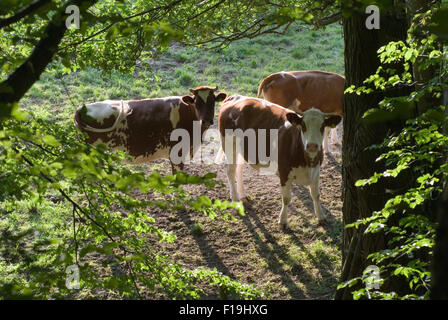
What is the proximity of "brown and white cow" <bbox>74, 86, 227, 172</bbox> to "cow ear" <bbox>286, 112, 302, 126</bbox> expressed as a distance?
1.72 m

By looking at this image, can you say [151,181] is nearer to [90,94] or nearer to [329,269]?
[329,269]

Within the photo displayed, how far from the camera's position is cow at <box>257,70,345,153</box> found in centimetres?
946

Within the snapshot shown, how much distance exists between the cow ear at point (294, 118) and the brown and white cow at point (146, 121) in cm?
172

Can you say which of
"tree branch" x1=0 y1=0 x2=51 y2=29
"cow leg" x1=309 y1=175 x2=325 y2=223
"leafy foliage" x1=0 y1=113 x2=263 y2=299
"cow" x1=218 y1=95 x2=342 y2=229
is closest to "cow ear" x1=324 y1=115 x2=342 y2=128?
"cow" x1=218 y1=95 x2=342 y2=229

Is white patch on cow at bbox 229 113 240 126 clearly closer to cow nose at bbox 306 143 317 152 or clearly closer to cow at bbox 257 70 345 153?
cow nose at bbox 306 143 317 152

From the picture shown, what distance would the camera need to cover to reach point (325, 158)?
9633mm

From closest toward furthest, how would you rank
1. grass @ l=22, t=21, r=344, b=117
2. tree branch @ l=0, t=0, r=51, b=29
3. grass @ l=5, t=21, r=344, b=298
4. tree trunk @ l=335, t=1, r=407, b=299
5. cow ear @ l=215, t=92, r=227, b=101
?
tree branch @ l=0, t=0, r=51, b=29 → tree trunk @ l=335, t=1, r=407, b=299 → grass @ l=5, t=21, r=344, b=298 → cow ear @ l=215, t=92, r=227, b=101 → grass @ l=22, t=21, r=344, b=117

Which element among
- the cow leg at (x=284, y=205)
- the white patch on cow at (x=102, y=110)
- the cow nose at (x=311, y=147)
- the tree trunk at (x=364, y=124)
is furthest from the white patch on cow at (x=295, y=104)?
the tree trunk at (x=364, y=124)

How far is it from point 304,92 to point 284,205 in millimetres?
3009

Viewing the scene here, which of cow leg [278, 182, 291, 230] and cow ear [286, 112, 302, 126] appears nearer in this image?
cow ear [286, 112, 302, 126]

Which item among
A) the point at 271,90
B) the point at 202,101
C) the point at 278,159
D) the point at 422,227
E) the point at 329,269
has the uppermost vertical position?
the point at 271,90
